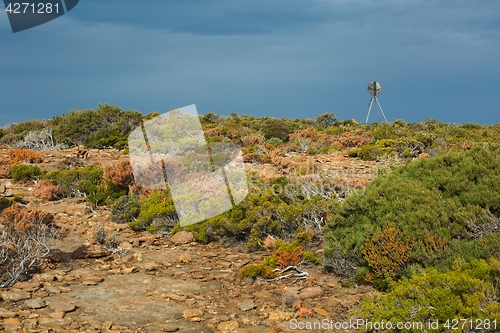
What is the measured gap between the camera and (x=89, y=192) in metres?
12.6

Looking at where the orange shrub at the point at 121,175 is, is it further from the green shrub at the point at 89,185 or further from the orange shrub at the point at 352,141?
the orange shrub at the point at 352,141

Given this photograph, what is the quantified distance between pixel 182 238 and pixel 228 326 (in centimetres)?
410

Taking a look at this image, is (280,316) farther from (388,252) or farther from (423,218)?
(423,218)

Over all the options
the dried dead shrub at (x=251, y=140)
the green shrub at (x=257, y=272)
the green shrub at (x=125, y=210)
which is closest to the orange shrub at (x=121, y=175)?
the green shrub at (x=125, y=210)

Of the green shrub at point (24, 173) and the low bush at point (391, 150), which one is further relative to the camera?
the low bush at point (391, 150)

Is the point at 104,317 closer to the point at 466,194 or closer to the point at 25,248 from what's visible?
the point at 25,248

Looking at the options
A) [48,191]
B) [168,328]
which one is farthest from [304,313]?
[48,191]

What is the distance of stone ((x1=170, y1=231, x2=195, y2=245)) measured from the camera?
30.8 ft

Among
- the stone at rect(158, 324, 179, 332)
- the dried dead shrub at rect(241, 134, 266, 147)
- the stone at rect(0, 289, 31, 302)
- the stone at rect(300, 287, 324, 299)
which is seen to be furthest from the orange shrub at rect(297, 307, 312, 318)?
the dried dead shrub at rect(241, 134, 266, 147)

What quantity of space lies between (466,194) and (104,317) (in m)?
Answer: 4.88

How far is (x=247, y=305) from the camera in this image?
616 centimetres

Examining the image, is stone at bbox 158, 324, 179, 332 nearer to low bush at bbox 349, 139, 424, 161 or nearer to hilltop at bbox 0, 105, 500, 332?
hilltop at bbox 0, 105, 500, 332

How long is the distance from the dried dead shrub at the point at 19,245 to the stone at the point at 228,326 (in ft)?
10.3

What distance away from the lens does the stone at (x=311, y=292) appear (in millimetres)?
6445
